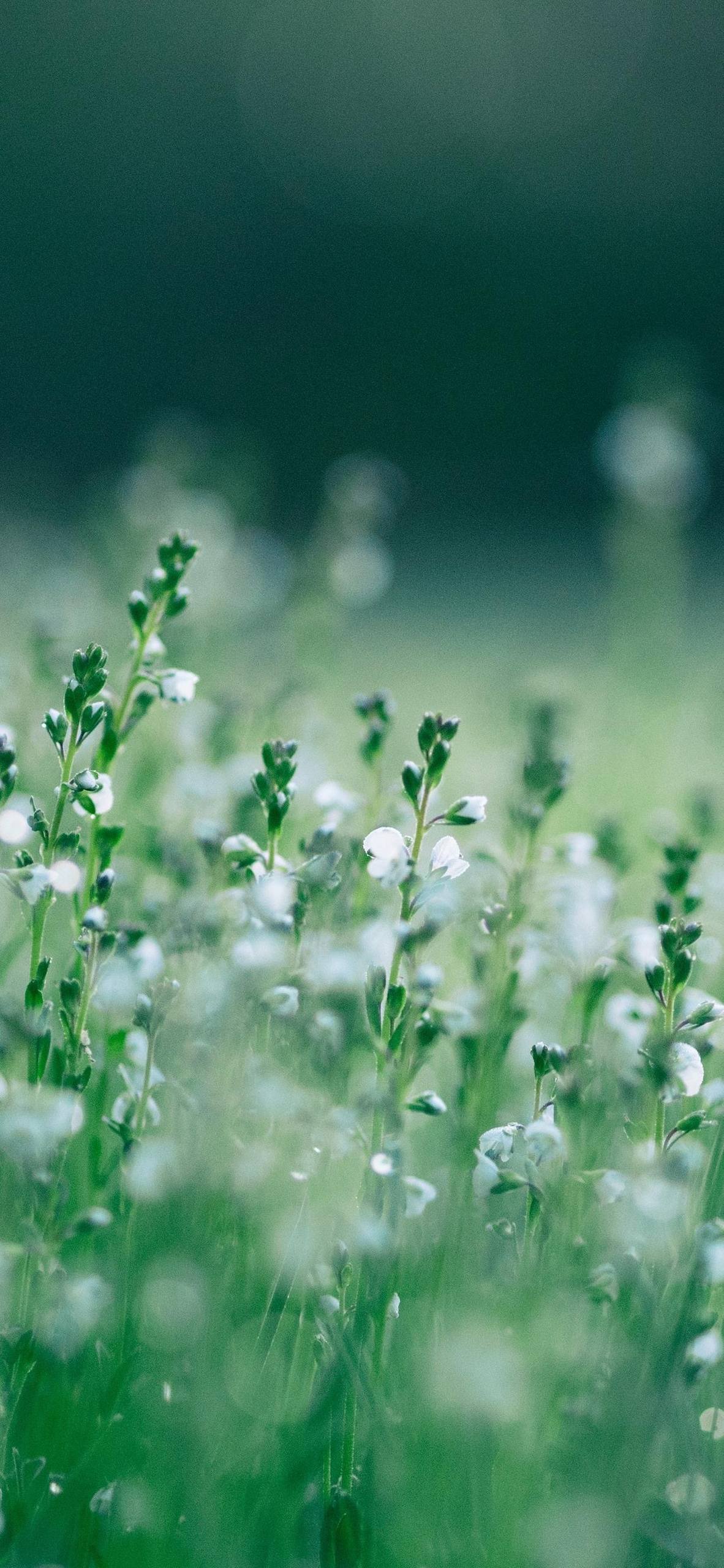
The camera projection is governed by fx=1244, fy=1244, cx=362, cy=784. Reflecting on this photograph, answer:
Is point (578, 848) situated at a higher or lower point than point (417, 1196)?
higher

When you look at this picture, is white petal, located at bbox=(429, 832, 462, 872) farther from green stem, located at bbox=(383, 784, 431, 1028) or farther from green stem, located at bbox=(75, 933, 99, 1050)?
green stem, located at bbox=(75, 933, 99, 1050)

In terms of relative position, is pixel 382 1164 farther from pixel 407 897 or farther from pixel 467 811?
pixel 467 811

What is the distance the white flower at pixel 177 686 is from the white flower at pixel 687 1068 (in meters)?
0.85

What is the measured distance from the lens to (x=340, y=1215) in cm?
179

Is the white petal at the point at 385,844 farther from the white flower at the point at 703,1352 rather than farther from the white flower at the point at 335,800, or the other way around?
the white flower at the point at 703,1352

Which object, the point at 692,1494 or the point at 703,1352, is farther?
the point at 703,1352

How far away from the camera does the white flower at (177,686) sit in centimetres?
185

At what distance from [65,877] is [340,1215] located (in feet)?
2.08

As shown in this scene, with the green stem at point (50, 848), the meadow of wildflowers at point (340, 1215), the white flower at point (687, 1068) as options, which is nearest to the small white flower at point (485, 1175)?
the meadow of wildflowers at point (340, 1215)

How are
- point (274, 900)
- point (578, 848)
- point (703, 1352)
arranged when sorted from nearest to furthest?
point (703, 1352)
point (274, 900)
point (578, 848)

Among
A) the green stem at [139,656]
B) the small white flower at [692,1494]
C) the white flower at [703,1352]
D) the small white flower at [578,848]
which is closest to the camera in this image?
the small white flower at [692,1494]

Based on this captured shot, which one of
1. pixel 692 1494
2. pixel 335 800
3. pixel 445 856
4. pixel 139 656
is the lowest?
pixel 692 1494

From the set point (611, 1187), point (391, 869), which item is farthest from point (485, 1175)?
point (391, 869)

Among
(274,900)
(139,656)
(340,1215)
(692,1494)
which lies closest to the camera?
(692,1494)
